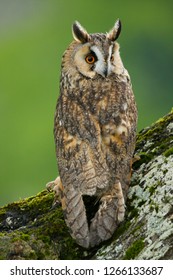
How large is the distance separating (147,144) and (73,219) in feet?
3.98

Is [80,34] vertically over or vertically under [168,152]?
over

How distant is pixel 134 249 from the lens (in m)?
5.31

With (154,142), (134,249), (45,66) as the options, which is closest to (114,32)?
(154,142)

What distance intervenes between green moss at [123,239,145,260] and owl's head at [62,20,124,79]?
1.66 metres

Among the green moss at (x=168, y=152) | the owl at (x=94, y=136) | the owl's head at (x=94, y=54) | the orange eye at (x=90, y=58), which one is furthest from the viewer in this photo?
the orange eye at (x=90, y=58)

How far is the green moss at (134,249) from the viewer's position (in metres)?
5.29

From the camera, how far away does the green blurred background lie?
2538 centimetres

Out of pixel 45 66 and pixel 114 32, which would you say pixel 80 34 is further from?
pixel 45 66

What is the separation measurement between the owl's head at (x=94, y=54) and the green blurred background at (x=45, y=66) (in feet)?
47.3

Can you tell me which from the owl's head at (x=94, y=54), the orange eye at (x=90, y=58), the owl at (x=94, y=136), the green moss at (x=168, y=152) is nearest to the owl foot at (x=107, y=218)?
the owl at (x=94, y=136)

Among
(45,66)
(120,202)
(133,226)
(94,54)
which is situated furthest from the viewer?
(45,66)

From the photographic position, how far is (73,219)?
565 centimetres

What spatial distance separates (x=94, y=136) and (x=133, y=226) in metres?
0.84

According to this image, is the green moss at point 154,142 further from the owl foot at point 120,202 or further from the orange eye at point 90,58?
the orange eye at point 90,58
